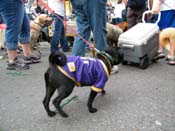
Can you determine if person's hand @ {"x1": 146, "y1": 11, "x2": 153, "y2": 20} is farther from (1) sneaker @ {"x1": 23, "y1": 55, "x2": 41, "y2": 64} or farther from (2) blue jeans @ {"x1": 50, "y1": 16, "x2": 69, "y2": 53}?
(1) sneaker @ {"x1": 23, "y1": 55, "x2": 41, "y2": 64}

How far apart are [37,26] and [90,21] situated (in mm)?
2832

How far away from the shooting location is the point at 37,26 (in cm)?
624

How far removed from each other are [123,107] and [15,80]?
1695 mm

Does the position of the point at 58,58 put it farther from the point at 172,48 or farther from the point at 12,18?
the point at 172,48

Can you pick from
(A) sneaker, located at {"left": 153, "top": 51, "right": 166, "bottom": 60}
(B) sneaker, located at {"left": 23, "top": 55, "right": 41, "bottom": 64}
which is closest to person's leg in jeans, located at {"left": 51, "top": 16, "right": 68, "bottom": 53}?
(B) sneaker, located at {"left": 23, "top": 55, "right": 41, "bottom": 64}

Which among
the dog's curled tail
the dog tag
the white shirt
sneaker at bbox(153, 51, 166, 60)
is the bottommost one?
sneaker at bbox(153, 51, 166, 60)

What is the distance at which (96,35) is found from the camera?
3.70 m

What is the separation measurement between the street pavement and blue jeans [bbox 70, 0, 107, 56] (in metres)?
0.57

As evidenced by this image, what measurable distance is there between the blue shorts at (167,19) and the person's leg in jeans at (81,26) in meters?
1.53

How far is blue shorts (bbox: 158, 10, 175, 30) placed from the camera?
4.57 meters

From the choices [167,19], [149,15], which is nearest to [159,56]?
[167,19]

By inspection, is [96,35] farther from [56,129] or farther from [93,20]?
[56,129]

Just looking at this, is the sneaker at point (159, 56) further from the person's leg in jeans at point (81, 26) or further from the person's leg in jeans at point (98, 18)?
the person's leg in jeans at point (81, 26)

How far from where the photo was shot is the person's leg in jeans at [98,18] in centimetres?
353
